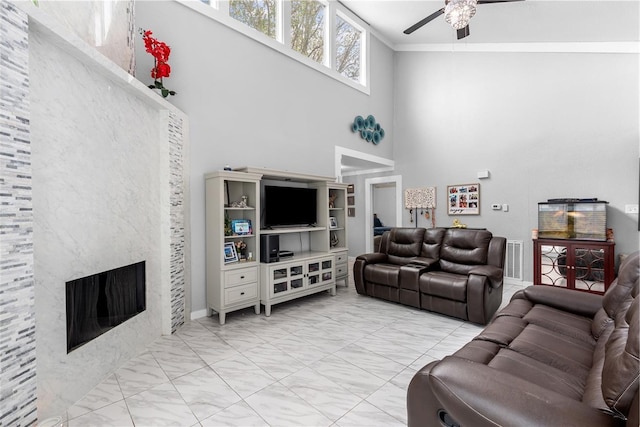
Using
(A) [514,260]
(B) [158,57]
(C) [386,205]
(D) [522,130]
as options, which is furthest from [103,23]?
(C) [386,205]

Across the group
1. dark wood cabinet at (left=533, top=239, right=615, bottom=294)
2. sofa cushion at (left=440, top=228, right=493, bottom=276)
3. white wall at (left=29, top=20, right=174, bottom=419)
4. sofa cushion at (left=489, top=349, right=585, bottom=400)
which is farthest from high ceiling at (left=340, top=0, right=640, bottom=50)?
sofa cushion at (left=489, top=349, right=585, bottom=400)

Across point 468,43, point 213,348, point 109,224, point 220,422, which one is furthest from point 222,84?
point 468,43

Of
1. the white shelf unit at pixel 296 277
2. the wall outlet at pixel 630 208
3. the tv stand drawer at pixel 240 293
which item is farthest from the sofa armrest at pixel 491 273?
the tv stand drawer at pixel 240 293

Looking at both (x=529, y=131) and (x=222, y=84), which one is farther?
(x=529, y=131)

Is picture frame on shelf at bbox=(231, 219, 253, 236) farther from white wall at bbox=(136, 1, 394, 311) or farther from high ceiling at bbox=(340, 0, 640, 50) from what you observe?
high ceiling at bbox=(340, 0, 640, 50)

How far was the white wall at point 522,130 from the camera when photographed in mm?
4172

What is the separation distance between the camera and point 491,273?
131 inches

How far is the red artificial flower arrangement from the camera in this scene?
2861 millimetres

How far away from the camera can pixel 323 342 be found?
2.86 metres

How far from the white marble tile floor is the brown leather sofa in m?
0.67

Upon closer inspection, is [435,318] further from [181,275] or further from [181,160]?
[181,160]

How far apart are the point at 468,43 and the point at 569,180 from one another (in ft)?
9.49

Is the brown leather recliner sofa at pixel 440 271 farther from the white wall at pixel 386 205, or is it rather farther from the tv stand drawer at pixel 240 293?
the white wall at pixel 386 205

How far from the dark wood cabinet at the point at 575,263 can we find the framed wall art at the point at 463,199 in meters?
1.18
